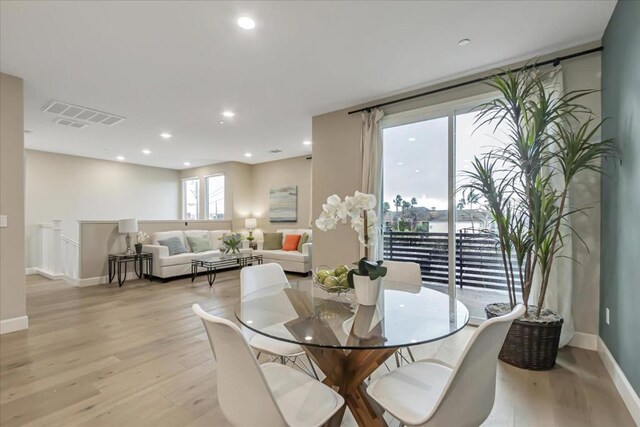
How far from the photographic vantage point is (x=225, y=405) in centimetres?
109

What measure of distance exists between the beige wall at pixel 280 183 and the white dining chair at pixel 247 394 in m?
5.99

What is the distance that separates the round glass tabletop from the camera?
133 centimetres

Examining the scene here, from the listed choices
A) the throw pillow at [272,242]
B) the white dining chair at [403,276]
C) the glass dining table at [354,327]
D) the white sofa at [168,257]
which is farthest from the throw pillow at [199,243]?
the white dining chair at [403,276]

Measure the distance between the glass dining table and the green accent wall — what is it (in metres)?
1.16

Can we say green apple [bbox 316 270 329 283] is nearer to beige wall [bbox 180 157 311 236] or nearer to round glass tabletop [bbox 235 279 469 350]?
round glass tabletop [bbox 235 279 469 350]

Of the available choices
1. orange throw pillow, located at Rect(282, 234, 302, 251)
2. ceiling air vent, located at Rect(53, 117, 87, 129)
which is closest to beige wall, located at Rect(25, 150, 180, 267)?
ceiling air vent, located at Rect(53, 117, 87, 129)

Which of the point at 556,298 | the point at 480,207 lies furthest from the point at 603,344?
the point at 480,207

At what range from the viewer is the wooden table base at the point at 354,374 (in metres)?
1.51

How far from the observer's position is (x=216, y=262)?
5301 millimetres

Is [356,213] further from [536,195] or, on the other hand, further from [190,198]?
[190,198]

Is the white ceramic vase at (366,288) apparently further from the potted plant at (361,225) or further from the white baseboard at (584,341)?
the white baseboard at (584,341)

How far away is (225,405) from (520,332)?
2278 millimetres

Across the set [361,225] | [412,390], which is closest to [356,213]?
[361,225]

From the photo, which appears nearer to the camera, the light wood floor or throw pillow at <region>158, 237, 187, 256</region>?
the light wood floor
